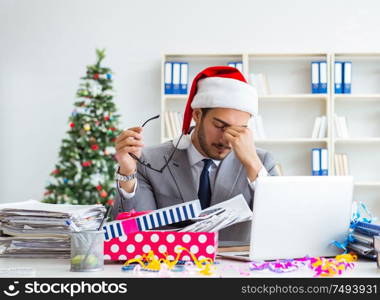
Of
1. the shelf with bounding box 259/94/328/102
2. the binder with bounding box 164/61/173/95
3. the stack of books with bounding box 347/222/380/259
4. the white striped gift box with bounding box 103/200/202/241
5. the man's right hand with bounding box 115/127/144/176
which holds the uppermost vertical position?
the binder with bounding box 164/61/173/95

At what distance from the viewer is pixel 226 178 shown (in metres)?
2.30

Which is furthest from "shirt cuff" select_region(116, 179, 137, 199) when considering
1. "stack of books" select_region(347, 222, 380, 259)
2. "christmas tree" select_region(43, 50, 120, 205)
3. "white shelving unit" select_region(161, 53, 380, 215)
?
"white shelving unit" select_region(161, 53, 380, 215)

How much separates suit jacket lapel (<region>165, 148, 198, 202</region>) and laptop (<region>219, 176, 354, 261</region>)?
2.28 feet

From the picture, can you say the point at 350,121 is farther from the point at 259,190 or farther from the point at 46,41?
the point at 259,190

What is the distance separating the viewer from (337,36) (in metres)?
5.23

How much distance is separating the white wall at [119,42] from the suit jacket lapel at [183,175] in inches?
113

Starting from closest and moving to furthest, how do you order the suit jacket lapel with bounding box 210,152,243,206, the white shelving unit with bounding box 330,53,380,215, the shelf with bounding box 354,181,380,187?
the suit jacket lapel with bounding box 210,152,243,206 → the shelf with bounding box 354,181,380,187 → the white shelving unit with bounding box 330,53,380,215

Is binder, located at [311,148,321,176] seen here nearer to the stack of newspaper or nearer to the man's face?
the man's face

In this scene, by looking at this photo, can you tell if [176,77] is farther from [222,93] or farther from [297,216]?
[297,216]

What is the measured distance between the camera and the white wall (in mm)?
5242

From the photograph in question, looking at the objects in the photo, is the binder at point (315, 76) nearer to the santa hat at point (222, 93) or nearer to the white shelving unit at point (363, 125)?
the white shelving unit at point (363, 125)

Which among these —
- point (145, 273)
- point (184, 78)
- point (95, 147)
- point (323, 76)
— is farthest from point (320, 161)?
point (145, 273)

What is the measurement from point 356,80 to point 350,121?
0.36 metres

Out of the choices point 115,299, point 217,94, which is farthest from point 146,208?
point 115,299
